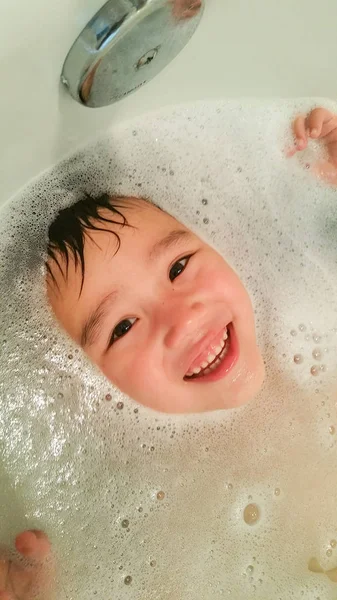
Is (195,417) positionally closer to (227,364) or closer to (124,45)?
(227,364)

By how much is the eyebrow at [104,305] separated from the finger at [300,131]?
252mm

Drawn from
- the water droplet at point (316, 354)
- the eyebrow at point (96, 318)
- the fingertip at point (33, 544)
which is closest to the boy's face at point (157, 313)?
the eyebrow at point (96, 318)

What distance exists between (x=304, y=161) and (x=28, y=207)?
17.4 inches

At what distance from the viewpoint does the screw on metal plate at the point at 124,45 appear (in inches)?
25.4

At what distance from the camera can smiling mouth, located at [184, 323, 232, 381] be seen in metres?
0.83

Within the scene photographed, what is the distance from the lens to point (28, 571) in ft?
2.66

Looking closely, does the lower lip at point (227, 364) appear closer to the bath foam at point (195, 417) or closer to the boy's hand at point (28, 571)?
the bath foam at point (195, 417)

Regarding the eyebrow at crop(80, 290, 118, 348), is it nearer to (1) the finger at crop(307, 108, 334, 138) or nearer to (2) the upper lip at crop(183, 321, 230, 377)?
(2) the upper lip at crop(183, 321, 230, 377)

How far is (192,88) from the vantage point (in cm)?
87

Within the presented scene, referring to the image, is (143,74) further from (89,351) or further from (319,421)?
(319,421)

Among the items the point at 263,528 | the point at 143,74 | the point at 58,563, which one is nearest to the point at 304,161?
the point at 143,74

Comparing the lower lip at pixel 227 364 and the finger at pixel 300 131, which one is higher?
the finger at pixel 300 131

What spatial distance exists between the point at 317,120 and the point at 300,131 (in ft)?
0.10

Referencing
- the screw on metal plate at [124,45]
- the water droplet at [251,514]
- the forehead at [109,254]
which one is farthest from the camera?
the water droplet at [251,514]
